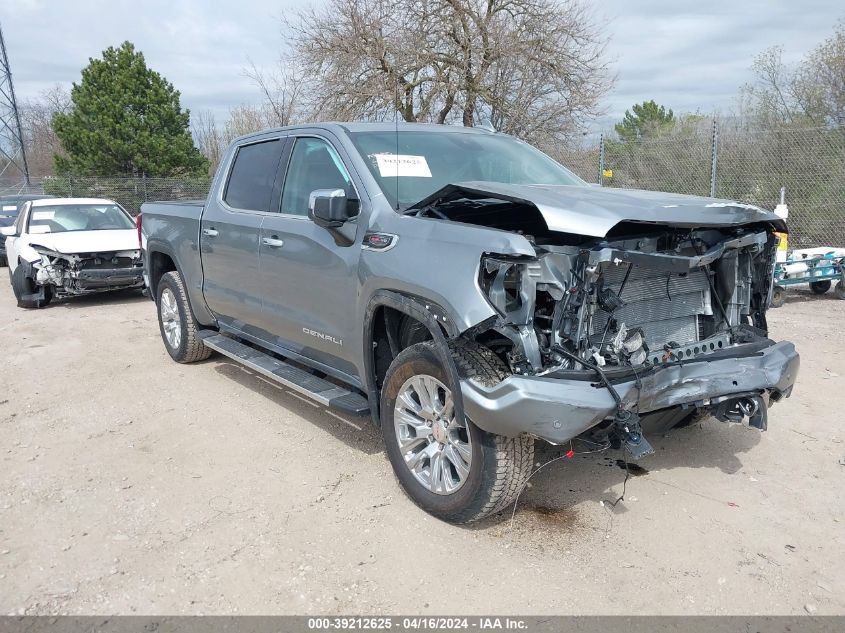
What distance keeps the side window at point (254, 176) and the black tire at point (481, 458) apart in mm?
2150

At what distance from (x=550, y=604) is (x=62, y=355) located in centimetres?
623

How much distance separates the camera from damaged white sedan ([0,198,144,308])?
995 centimetres

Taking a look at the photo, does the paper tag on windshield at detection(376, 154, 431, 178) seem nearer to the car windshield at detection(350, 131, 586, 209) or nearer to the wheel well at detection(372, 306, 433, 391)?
the car windshield at detection(350, 131, 586, 209)

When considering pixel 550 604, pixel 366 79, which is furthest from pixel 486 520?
pixel 366 79

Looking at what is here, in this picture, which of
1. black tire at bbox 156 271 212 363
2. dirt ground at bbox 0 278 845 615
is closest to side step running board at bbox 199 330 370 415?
black tire at bbox 156 271 212 363

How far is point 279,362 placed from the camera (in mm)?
5141

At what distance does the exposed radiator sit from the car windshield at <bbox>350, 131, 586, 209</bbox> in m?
1.26

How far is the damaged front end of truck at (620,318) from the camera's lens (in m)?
3.05

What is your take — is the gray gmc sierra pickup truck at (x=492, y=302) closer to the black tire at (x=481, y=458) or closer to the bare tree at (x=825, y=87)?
the black tire at (x=481, y=458)

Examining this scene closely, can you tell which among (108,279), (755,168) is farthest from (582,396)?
(755,168)

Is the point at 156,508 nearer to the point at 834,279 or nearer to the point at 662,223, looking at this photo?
the point at 662,223

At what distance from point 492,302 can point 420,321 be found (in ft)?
1.55

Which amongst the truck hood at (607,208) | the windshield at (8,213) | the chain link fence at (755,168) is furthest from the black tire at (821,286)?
the windshield at (8,213)

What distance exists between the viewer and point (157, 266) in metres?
6.91
